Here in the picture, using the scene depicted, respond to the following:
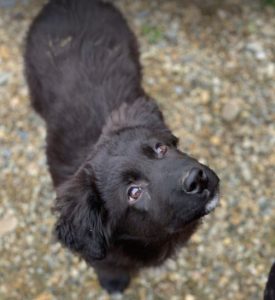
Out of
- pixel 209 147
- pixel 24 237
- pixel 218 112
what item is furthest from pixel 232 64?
pixel 24 237

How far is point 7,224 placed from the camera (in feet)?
13.5

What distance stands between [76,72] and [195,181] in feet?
4.42

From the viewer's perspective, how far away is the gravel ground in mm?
3900

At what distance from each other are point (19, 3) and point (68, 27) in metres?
1.58

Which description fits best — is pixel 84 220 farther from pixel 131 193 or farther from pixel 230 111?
pixel 230 111

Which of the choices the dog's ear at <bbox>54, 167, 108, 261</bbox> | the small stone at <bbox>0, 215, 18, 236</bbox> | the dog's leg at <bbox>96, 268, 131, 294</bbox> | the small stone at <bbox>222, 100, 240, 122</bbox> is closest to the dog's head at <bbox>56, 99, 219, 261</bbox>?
the dog's ear at <bbox>54, 167, 108, 261</bbox>

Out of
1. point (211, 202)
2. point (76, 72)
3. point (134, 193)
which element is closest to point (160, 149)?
point (134, 193)

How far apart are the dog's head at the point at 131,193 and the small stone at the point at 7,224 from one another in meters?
1.22

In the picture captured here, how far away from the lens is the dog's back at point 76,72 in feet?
11.4

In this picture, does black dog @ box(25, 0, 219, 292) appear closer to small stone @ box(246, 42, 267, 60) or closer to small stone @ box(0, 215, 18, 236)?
small stone @ box(0, 215, 18, 236)

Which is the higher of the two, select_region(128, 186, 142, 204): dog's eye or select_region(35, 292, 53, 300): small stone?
select_region(128, 186, 142, 204): dog's eye

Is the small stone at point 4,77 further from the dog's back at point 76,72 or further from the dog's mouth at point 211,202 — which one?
the dog's mouth at point 211,202

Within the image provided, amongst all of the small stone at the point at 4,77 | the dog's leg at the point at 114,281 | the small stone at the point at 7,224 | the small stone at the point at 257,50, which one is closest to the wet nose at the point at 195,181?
the dog's leg at the point at 114,281

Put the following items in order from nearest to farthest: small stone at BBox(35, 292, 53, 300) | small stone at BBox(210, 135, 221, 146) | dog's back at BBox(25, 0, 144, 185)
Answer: dog's back at BBox(25, 0, 144, 185), small stone at BBox(35, 292, 53, 300), small stone at BBox(210, 135, 221, 146)
